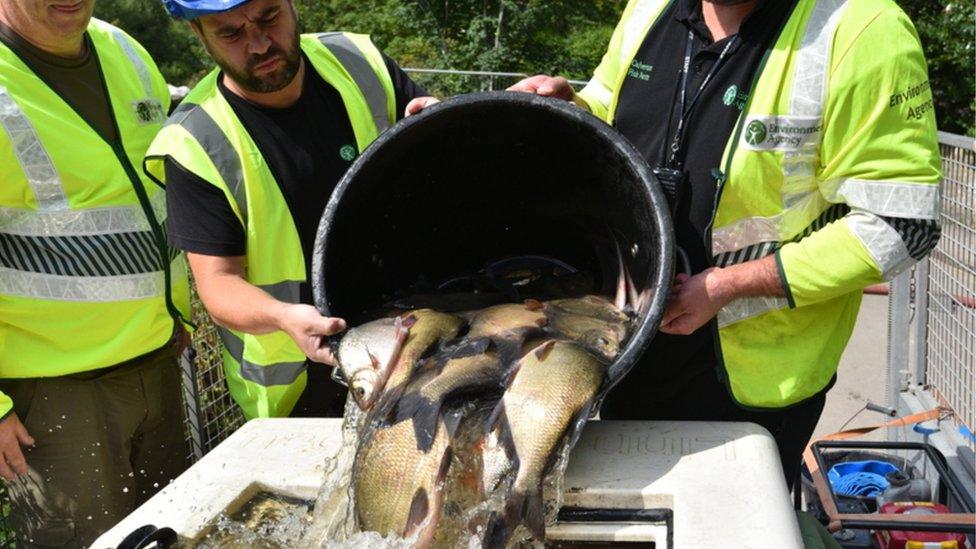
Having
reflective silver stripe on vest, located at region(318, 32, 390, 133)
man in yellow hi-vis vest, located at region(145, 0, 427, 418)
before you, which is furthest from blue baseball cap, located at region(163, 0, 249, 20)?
reflective silver stripe on vest, located at region(318, 32, 390, 133)

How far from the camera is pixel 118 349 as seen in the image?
3264 millimetres

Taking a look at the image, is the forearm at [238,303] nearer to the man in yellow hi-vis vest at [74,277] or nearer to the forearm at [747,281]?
the man in yellow hi-vis vest at [74,277]

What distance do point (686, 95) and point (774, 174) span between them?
28 cm

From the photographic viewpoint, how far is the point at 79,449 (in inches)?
130

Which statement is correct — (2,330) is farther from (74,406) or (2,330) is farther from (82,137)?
(82,137)

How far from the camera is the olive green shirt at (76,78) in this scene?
318 cm

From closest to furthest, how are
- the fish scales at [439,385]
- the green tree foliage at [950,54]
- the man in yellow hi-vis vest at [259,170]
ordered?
the fish scales at [439,385], the man in yellow hi-vis vest at [259,170], the green tree foliage at [950,54]

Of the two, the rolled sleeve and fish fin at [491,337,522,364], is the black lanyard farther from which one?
fish fin at [491,337,522,364]

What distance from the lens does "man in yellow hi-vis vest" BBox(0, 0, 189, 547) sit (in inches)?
122

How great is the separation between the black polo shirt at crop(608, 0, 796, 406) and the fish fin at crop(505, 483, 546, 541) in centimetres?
91

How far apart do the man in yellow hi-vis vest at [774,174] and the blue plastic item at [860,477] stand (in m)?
1.22

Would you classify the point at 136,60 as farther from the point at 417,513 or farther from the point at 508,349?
the point at 417,513

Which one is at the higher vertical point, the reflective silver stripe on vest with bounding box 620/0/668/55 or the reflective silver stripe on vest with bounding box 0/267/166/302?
the reflective silver stripe on vest with bounding box 620/0/668/55

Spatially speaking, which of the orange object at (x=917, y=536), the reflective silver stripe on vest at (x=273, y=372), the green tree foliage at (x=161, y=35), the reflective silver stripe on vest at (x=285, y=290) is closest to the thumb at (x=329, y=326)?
the reflective silver stripe on vest at (x=285, y=290)
